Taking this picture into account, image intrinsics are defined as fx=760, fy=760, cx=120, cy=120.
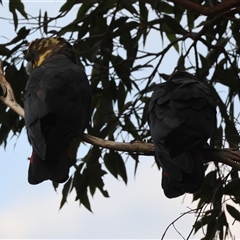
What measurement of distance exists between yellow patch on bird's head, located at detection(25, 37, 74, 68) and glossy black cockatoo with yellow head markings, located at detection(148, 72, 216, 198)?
884mm

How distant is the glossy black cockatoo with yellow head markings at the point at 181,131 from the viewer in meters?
2.93

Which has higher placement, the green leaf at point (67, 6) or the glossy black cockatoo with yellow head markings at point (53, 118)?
the green leaf at point (67, 6)

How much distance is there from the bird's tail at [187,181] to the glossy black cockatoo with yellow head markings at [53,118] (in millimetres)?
424

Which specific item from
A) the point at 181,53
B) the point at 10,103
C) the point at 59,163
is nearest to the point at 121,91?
the point at 181,53

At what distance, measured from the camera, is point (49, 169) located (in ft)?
10.1

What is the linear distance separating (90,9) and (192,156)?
2.00 metres

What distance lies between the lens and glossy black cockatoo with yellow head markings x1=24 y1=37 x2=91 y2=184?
120 inches

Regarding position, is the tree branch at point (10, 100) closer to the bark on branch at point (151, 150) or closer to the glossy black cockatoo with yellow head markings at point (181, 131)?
the bark on branch at point (151, 150)

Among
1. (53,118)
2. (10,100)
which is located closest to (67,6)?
(10,100)

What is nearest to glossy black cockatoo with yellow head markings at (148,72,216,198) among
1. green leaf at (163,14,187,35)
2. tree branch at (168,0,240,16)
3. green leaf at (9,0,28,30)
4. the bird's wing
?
the bird's wing

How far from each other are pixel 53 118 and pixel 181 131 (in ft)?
1.73

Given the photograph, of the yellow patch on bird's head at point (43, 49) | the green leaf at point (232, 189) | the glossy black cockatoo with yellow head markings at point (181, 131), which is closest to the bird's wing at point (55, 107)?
the glossy black cockatoo with yellow head markings at point (181, 131)

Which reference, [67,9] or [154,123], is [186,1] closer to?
[67,9]

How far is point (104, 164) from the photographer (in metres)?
4.55
